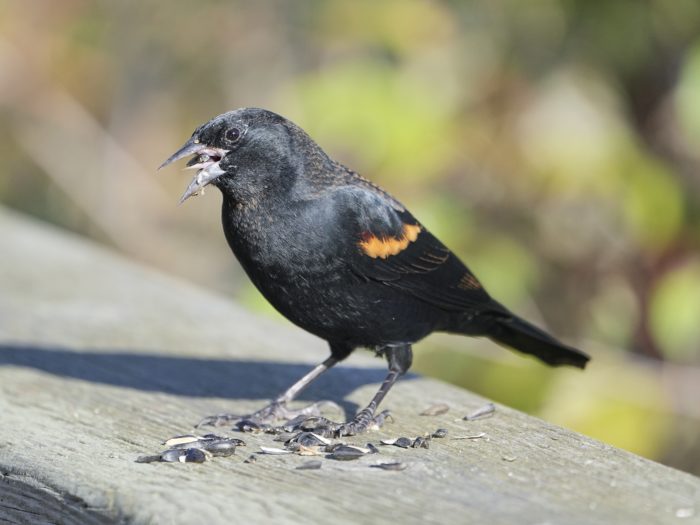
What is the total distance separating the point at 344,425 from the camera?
91.1 inches

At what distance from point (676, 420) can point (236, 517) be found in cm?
279

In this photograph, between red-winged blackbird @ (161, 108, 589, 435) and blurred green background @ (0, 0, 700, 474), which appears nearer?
red-winged blackbird @ (161, 108, 589, 435)

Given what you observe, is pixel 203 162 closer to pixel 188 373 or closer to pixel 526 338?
pixel 188 373

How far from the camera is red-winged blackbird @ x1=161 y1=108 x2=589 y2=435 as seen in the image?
2.61 meters

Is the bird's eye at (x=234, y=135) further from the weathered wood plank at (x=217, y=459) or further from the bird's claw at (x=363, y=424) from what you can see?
the bird's claw at (x=363, y=424)

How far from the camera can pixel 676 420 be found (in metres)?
4.02

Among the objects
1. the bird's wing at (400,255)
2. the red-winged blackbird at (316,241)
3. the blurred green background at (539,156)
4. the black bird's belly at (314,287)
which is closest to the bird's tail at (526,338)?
the bird's wing at (400,255)

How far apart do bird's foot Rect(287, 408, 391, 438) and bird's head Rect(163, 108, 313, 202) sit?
61 centimetres

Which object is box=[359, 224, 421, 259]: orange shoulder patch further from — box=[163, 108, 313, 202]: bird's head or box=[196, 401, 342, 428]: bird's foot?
box=[196, 401, 342, 428]: bird's foot

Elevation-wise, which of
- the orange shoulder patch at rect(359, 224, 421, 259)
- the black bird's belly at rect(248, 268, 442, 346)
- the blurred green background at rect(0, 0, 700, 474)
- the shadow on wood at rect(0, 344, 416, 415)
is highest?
the blurred green background at rect(0, 0, 700, 474)

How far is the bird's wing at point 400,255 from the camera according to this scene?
8.84 feet

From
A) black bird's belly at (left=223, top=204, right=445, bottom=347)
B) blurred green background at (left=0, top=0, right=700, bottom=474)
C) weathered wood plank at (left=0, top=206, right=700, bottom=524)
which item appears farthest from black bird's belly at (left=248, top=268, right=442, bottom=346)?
→ blurred green background at (left=0, top=0, right=700, bottom=474)

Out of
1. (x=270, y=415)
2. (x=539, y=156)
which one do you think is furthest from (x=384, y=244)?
(x=539, y=156)

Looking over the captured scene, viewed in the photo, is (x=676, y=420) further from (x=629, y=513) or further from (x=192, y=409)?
(x=629, y=513)
